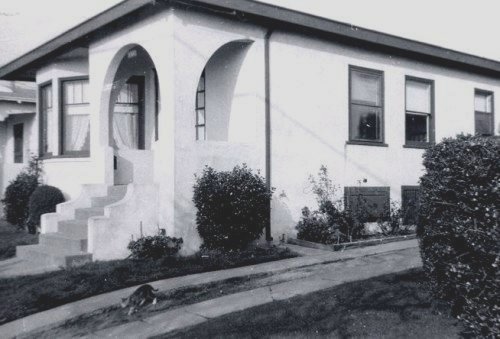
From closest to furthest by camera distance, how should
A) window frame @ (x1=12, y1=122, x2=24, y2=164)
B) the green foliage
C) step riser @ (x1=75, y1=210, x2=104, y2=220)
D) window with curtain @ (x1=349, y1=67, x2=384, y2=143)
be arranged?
step riser @ (x1=75, y1=210, x2=104, y2=220) < the green foliage < window with curtain @ (x1=349, y1=67, x2=384, y2=143) < window frame @ (x1=12, y1=122, x2=24, y2=164)

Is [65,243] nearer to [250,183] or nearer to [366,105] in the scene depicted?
[250,183]

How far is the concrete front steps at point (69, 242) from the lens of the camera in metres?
8.55

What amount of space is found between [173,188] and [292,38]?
4227mm

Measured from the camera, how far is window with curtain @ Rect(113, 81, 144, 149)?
12164mm

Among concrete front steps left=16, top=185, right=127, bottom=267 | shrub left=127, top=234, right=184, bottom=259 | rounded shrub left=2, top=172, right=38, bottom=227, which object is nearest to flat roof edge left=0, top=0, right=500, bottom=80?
rounded shrub left=2, top=172, right=38, bottom=227

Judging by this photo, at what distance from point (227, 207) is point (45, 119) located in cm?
689

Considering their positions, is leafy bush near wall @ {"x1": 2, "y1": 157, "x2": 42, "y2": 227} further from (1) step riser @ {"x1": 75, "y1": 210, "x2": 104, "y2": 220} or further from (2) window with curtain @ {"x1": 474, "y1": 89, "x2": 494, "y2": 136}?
(2) window with curtain @ {"x1": 474, "y1": 89, "x2": 494, "y2": 136}

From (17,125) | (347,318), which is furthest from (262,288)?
(17,125)

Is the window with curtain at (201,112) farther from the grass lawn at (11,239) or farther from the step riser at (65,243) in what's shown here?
the grass lawn at (11,239)

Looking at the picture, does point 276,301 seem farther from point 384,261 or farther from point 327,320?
point 384,261

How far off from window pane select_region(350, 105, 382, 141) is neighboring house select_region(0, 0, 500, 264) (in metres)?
0.04

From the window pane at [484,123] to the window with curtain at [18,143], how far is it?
1452 centimetres

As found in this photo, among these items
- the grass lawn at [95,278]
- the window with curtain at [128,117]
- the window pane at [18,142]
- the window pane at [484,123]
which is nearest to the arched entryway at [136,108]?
the window with curtain at [128,117]

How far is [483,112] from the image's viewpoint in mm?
14758
